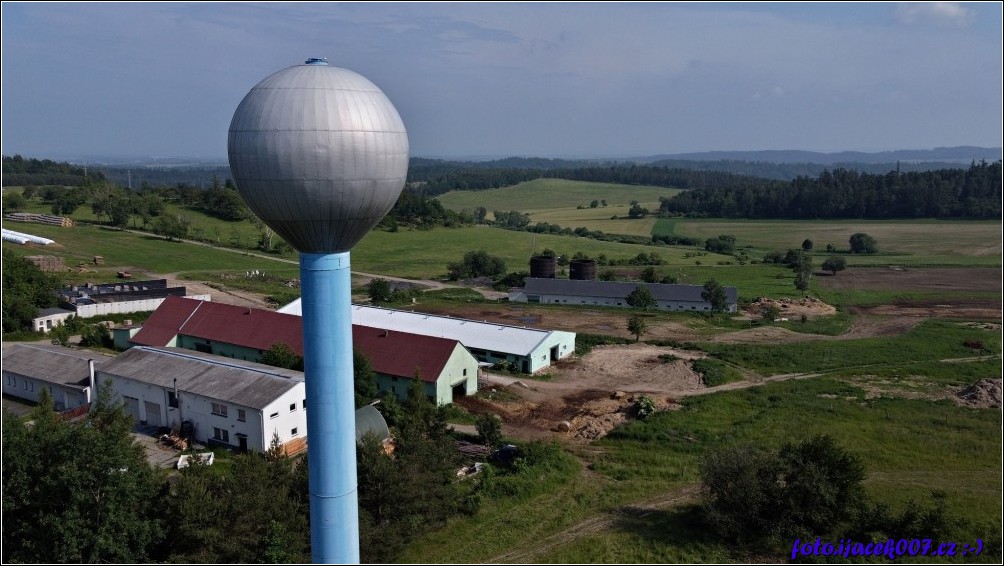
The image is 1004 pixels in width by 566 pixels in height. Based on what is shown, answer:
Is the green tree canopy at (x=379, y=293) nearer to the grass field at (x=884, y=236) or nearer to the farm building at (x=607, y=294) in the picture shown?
the farm building at (x=607, y=294)

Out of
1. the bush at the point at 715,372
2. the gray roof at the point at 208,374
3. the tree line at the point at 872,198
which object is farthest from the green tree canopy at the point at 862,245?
the gray roof at the point at 208,374

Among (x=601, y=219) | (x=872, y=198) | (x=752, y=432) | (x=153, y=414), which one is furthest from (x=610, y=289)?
(x=872, y=198)

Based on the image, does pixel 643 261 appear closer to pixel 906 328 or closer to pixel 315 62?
pixel 906 328

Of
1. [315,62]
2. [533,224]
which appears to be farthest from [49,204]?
[315,62]

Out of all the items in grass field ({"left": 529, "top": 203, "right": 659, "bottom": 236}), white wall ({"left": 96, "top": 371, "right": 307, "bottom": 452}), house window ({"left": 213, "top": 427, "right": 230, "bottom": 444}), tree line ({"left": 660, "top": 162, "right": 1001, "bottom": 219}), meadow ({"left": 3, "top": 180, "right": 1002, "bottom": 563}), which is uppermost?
tree line ({"left": 660, "top": 162, "right": 1001, "bottom": 219})

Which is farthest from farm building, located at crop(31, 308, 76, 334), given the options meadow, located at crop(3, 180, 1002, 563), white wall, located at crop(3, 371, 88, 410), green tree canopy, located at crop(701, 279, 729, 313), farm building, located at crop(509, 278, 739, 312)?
green tree canopy, located at crop(701, 279, 729, 313)

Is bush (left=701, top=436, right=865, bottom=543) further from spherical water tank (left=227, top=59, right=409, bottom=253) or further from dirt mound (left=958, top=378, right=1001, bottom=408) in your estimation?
dirt mound (left=958, top=378, right=1001, bottom=408)
